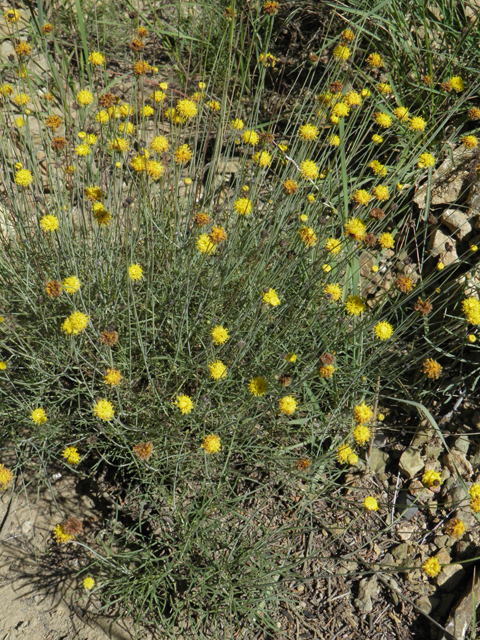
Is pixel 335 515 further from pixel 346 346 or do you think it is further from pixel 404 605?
pixel 346 346

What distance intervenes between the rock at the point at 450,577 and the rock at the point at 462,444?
→ 64 centimetres

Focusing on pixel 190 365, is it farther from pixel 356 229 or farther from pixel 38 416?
pixel 356 229

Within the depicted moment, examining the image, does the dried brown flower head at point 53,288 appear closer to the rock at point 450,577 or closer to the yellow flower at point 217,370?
the yellow flower at point 217,370

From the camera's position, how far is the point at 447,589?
2389mm

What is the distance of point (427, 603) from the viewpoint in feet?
7.75

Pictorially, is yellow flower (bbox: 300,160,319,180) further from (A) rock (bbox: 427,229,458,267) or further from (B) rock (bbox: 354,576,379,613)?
(B) rock (bbox: 354,576,379,613)

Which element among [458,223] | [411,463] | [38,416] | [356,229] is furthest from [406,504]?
[38,416]

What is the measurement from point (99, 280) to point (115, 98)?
2.98ft

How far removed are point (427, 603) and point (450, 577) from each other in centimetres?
18

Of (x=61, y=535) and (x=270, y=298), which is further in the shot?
(x=270, y=298)

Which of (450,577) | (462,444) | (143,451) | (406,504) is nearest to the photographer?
(143,451)

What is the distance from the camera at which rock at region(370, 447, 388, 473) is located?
2781mm

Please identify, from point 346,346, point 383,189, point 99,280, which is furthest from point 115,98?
point 346,346

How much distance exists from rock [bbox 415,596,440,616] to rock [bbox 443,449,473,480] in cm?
67
